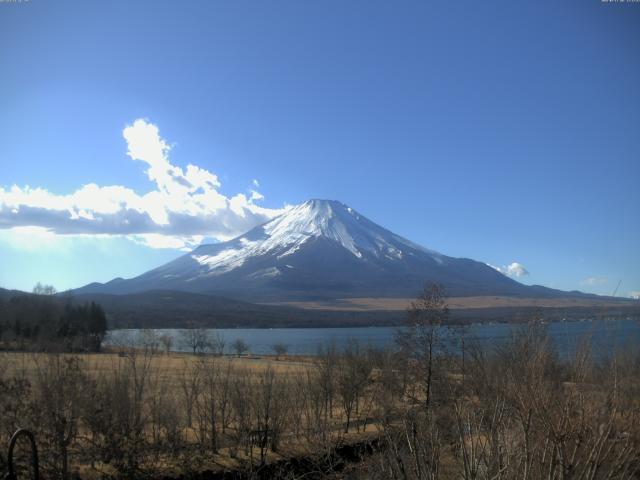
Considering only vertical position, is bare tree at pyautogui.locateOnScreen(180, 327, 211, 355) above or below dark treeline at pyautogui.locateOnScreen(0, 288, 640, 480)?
below

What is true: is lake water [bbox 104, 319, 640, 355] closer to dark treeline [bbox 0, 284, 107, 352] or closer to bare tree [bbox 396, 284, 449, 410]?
bare tree [bbox 396, 284, 449, 410]

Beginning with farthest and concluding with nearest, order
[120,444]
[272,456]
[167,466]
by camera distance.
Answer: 1. [272,456]
2. [167,466]
3. [120,444]

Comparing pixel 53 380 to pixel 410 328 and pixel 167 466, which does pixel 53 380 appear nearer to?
pixel 167 466

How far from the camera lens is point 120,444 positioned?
51.7 ft

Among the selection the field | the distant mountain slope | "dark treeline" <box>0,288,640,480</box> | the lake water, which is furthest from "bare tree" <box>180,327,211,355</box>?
the field

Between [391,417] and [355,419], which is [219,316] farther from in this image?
[391,417]

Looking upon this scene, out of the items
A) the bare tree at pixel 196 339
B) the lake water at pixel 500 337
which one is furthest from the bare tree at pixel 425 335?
the bare tree at pixel 196 339

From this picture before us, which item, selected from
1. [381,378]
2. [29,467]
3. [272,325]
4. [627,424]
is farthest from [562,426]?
[272,325]

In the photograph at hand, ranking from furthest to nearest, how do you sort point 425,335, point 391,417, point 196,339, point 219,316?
point 219,316
point 196,339
point 425,335
point 391,417

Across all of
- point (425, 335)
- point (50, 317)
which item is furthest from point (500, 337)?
point (50, 317)

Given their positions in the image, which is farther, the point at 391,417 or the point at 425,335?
the point at 425,335

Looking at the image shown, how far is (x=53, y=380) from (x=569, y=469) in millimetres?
12795

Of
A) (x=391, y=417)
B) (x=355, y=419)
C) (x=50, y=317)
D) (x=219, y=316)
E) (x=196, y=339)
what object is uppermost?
(x=50, y=317)

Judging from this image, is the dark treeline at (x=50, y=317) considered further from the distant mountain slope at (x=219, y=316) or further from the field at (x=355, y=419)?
the distant mountain slope at (x=219, y=316)
